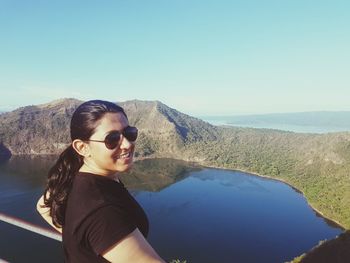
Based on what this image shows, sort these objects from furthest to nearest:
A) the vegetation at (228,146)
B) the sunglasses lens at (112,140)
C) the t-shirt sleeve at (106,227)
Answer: the vegetation at (228,146) < the sunglasses lens at (112,140) < the t-shirt sleeve at (106,227)

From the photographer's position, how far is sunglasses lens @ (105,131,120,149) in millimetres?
2119

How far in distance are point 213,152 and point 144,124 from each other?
4701cm

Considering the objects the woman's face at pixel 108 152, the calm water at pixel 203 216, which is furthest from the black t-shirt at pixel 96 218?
the calm water at pixel 203 216

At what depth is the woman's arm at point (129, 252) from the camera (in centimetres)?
164

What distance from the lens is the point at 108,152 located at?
214 centimetres

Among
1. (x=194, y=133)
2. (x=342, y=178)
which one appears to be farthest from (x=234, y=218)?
(x=194, y=133)

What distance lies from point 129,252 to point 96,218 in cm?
23

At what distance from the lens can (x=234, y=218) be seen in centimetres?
6256

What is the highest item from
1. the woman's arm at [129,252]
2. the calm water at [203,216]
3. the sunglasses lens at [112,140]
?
the sunglasses lens at [112,140]

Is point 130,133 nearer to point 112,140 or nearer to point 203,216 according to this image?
point 112,140

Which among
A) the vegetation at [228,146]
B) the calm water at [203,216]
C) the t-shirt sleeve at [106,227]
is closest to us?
the t-shirt sleeve at [106,227]

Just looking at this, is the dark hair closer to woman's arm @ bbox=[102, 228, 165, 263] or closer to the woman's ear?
the woman's ear

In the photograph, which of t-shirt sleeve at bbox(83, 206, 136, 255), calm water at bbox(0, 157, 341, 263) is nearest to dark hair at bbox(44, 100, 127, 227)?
t-shirt sleeve at bbox(83, 206, 136, 255)

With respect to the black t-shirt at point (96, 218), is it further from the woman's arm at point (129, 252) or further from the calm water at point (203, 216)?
the calm water at point (203, 216)
